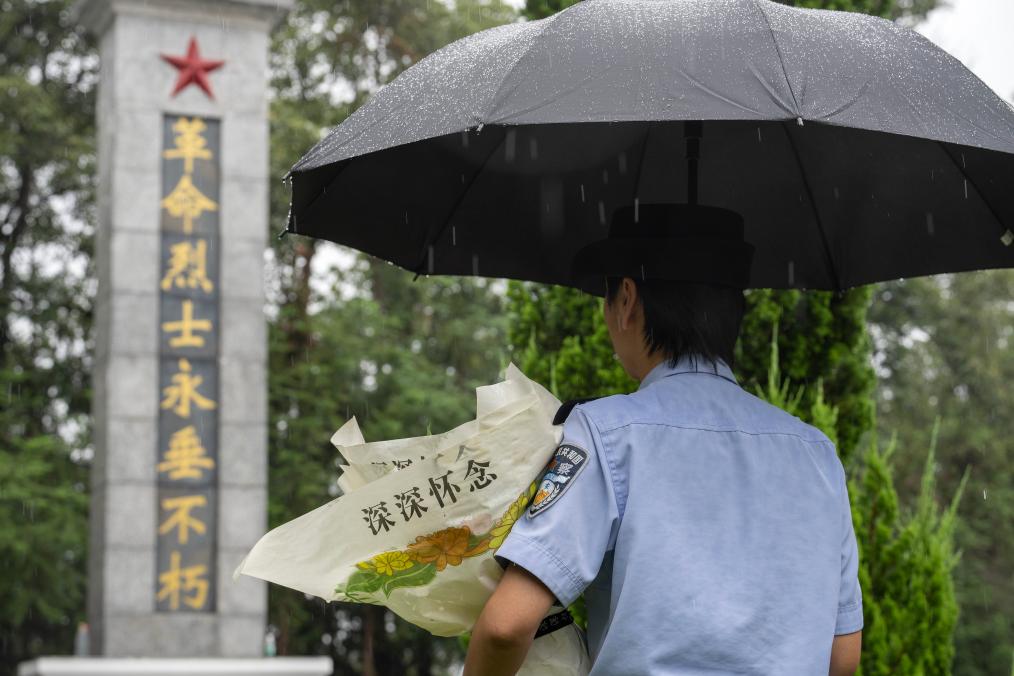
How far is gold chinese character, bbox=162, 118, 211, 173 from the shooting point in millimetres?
14023

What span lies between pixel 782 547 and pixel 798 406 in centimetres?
317

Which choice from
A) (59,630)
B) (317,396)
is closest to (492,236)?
(317,396)

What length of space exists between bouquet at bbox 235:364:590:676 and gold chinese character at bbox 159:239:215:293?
11.8m

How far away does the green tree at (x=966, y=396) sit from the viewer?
2166cm

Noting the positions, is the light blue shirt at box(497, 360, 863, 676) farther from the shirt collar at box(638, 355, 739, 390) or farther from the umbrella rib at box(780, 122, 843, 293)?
the umbrella rib at box(780, 122, 843, 293)

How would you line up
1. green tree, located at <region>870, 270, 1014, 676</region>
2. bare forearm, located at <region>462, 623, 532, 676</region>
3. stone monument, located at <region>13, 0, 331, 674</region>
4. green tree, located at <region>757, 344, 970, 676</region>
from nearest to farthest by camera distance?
bare forearm, located at <region>462, 623, 532, 676</region>, green tree, located at <region>757, 344, 970, 676</region>, stone monument, located at <region>13, 0, 331, 674</region>, green tree, located at <region>870, 270, 1014, 676</region>

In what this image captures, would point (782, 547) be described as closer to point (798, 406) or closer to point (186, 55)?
point (798, 406)

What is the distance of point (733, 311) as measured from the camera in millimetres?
2307

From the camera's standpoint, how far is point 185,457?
13.5m

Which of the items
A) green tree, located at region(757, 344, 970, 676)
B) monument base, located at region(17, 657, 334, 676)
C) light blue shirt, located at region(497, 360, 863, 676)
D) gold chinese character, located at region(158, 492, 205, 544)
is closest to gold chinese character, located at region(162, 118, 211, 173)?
gold chinese character, located at region(158, 492, 205, 544)

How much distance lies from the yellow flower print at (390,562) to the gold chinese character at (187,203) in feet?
39.6

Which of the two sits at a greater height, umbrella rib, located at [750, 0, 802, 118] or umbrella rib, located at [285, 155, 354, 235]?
umbrella rib, located at [750, 0, 802, 118]

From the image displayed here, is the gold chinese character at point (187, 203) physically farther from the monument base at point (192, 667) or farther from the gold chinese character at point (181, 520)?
the monument base at point (192, 667)

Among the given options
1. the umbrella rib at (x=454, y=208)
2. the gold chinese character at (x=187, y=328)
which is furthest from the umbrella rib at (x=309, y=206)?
the gold chinese character at (x=187, y=328)
